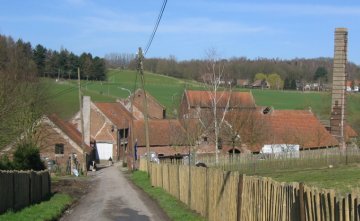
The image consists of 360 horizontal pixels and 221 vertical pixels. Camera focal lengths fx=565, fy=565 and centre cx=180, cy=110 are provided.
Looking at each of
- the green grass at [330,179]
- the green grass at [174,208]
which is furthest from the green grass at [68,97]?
the green grass at [174,208]

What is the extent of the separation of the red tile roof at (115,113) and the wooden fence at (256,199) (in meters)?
59.7

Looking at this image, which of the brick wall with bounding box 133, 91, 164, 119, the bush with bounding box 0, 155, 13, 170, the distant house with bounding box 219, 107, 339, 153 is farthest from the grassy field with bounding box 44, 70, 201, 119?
the bush with bounding box 0, 155, 13, 170

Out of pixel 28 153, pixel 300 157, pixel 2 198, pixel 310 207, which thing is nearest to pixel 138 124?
pixel 300 157

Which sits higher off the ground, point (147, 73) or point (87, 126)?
point (147, 73)

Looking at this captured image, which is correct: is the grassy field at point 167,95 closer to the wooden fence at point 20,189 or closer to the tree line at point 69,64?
the tree line at point 69,64

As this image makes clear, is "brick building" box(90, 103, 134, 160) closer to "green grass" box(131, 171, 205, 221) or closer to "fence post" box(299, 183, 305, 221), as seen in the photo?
"green grass" box(131, 171, 205, 221)

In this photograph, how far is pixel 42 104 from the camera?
144ft

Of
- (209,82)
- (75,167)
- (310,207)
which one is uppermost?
(209,82)

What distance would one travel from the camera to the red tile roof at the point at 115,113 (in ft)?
265

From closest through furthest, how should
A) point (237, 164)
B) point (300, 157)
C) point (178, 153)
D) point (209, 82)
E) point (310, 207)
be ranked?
point (310, 207) → point (237, 164) → point (300, 157) → point (209, 82) → point (178, 153)

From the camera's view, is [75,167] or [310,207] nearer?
[310,207]

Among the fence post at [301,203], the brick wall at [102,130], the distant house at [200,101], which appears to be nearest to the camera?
the fence post at [301,203]

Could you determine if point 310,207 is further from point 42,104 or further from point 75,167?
point 75,167

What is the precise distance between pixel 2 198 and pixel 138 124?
58630 millimetres
